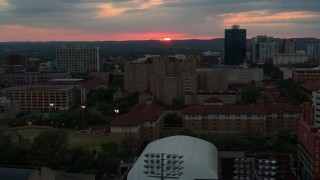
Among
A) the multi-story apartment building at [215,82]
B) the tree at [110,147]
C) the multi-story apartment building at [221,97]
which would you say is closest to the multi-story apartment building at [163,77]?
the multi-story apartment building at [221,97]

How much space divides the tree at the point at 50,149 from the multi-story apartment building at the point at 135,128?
3.20m

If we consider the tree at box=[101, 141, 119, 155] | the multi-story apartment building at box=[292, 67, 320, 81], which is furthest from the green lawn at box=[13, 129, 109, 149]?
the multi-story apartment building at box=[292, 67, 320, 81]

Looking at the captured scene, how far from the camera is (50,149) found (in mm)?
19500

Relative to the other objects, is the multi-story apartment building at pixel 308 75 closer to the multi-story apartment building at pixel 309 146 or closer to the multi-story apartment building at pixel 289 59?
the multi-story apartment building at pixel 289 59

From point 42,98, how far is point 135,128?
53.3ft

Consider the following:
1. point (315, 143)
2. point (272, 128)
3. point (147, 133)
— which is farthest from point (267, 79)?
point (315, 143)

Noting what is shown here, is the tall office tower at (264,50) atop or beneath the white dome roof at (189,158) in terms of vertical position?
atop

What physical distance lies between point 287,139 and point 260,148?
228cm

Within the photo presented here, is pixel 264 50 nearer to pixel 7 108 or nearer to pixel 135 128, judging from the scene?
pixel 7 108

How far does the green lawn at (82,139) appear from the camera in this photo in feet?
77.5

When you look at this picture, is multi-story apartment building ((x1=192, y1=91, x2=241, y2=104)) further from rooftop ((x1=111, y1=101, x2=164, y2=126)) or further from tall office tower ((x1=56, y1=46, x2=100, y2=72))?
tall office tower ((x1=56, y1=46, x2=100, y2=72))

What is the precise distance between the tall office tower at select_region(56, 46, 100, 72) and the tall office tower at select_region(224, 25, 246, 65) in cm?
1761

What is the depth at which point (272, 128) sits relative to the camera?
26672 millimetres

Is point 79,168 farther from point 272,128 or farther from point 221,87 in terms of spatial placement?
point 221,87
